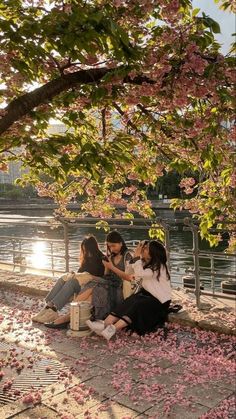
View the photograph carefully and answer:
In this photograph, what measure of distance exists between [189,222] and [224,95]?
2892 mm

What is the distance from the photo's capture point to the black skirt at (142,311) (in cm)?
606

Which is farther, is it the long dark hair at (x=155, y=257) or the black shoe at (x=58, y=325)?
the black shoe at (x=58, y=325)

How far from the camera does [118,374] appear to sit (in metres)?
4.90

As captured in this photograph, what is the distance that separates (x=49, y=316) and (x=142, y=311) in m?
1.67

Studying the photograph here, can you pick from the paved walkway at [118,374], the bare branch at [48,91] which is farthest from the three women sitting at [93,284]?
the bare branch at [48,91]

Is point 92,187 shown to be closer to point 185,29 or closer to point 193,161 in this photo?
point 193,161

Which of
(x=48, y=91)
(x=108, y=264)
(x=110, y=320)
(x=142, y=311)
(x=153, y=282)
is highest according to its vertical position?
(x=48, y=91)

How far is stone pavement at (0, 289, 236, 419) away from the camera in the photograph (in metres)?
4.12

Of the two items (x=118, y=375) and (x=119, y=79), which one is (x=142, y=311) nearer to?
(x=118, y=375)

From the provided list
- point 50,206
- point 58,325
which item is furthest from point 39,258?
point 50,206

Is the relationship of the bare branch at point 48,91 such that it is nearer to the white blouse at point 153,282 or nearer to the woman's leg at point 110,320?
the white blouse at point 153,282

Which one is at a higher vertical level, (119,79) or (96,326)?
(119,79)

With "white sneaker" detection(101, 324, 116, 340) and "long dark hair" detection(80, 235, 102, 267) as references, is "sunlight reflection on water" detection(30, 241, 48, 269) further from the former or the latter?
"white sneaker" detection(101, 324, 116, 340)

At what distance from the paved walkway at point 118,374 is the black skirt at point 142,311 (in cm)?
15
